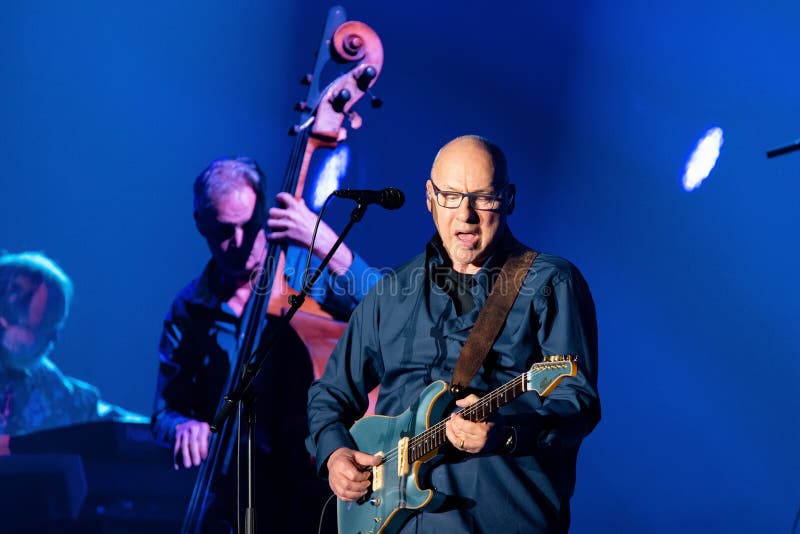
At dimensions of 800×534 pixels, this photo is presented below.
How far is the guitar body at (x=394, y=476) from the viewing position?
2621 mm

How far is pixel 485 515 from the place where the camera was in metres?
2.53

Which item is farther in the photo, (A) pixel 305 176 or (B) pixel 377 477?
(A) pixel 305 176

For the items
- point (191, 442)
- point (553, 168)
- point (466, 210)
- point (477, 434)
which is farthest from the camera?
point (553, 168)

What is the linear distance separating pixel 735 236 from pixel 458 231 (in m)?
2.07

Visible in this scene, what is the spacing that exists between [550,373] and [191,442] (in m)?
2.82

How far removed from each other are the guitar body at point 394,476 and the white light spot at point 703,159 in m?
2.36

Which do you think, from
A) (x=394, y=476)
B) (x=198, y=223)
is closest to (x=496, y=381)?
(x=394, y=476)

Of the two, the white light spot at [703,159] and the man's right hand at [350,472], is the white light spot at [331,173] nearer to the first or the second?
the white light spot at [703,159]

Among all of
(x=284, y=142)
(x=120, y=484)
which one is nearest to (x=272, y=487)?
(x=120, y=484)

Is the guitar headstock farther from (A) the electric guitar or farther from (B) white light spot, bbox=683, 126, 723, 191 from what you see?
(B) white light spot, bbox=683, 126, 723, 191

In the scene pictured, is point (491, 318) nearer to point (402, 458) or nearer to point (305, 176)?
point (402, 458)

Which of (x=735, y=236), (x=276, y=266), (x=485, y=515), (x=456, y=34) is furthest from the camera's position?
(x=456, y=34)

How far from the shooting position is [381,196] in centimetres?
282

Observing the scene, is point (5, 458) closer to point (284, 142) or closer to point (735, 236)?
point (284, 142)
